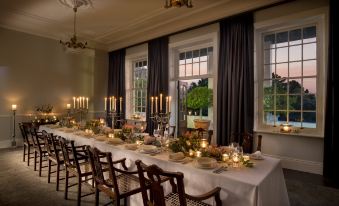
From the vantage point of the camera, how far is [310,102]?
14.6 ft

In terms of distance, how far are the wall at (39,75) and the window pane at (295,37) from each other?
6.59 m

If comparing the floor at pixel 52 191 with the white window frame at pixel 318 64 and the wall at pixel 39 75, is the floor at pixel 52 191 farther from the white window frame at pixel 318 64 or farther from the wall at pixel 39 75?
the wall at pixel 39 75

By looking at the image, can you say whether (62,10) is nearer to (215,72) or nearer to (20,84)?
(20,84)

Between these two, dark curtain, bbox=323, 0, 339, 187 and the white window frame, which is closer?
dark curtain, bbox=323, 0, 339, 187

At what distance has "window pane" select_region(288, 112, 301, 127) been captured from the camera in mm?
4577

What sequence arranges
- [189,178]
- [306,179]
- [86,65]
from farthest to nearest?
[86,65] < [306,179] < [189,178]

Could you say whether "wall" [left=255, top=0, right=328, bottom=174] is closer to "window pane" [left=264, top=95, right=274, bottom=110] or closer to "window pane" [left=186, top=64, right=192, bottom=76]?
"window pane" [left=264, top=95, right=274, bottom=110]

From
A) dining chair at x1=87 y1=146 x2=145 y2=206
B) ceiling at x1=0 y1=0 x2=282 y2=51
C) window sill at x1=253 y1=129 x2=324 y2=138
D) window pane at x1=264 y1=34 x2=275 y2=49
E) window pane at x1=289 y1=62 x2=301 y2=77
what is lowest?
dining chair at x1=87 y1=146 x2=145 y2=206

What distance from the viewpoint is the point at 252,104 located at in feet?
16.0

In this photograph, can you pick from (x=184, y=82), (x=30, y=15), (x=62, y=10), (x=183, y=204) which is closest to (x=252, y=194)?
(x=183, y=204)

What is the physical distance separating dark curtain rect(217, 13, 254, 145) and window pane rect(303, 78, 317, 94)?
3.35ft

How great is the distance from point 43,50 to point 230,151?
7047 mm

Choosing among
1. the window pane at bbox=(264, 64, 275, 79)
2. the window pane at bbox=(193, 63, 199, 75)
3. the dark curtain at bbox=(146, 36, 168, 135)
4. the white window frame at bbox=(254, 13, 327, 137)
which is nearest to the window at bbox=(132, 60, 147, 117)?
the dark curtain at bbox=(146, 36, 168, 135)

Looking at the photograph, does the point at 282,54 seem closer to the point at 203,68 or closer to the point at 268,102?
the point at 268,102
